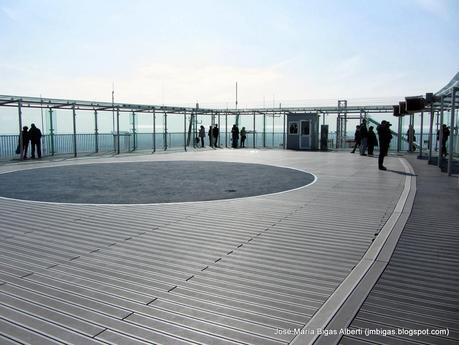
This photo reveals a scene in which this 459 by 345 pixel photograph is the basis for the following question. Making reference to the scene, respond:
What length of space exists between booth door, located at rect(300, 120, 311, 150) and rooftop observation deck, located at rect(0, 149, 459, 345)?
756 inches

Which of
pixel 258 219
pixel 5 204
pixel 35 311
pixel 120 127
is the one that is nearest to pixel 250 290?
pixel 35 311

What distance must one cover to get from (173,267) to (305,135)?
2445 cm

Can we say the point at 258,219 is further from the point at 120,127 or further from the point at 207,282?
the point at 120,127

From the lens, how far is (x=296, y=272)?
4.65m

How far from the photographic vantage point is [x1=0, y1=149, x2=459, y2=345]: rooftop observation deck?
134 inches

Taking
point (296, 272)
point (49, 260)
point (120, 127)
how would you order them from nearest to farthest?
point (296, 272)
point (49, 260)
point (120, 127)

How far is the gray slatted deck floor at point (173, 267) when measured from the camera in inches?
135

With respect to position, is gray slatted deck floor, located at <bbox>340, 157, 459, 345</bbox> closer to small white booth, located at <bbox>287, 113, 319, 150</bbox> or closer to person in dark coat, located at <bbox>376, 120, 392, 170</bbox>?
person in dark coat, located at <bbox>376, 120, 392, 170</bbox>

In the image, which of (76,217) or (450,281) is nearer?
(450,281)

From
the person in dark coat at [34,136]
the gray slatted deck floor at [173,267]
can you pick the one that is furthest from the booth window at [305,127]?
the gray slatted deck floor at [173,267]

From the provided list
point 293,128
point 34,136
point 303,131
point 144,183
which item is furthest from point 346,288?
point 293,128

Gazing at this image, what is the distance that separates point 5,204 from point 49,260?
4525 millimetres

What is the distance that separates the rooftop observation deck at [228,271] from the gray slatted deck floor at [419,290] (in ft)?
0.05

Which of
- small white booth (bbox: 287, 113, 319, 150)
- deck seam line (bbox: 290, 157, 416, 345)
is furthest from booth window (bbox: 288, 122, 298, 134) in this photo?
deck seam line (bbox: 290, 157, 416, 345)
